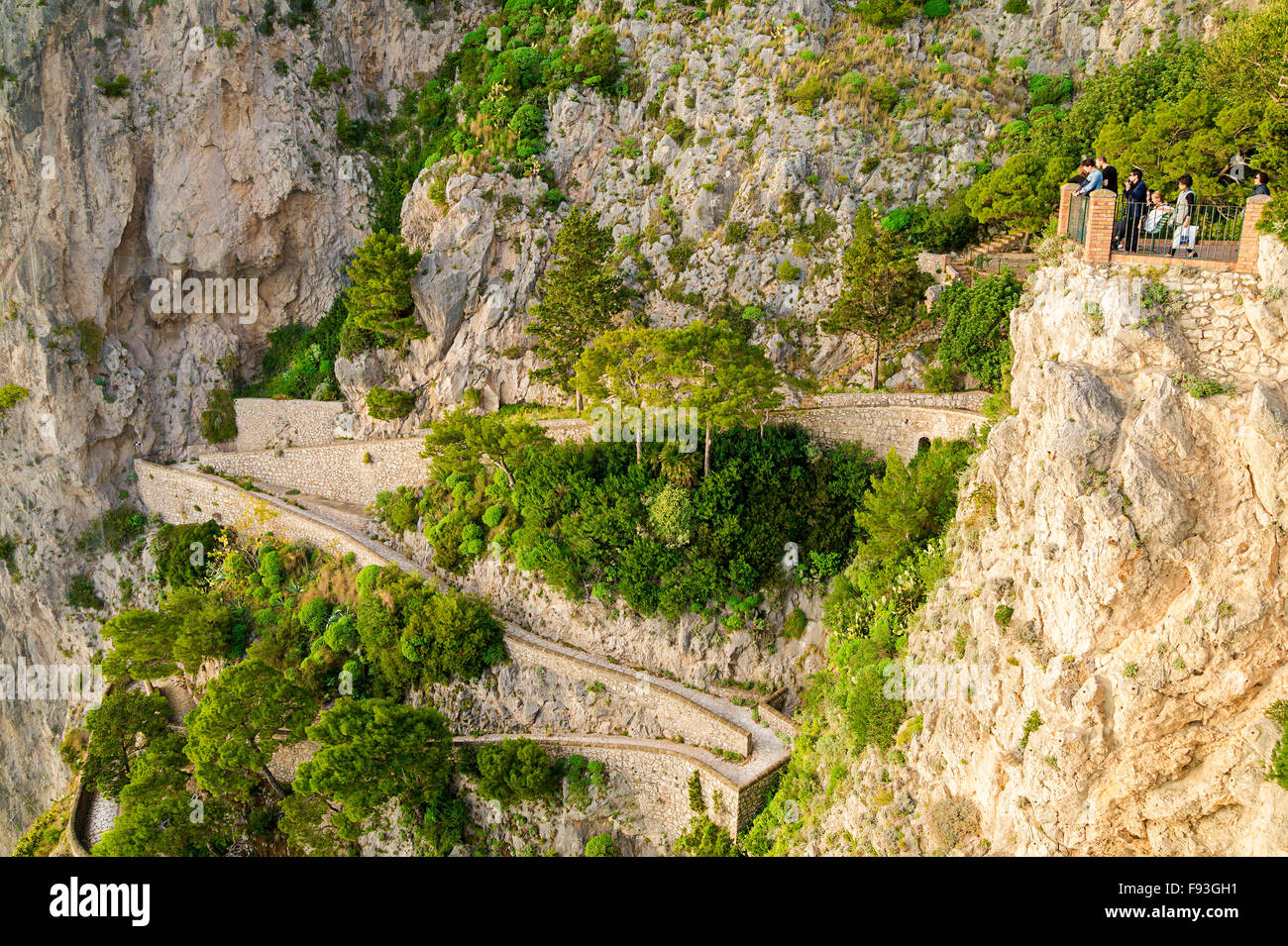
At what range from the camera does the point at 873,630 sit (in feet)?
64.9

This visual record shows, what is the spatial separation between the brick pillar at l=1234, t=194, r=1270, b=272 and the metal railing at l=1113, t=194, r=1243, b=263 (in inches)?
26.6

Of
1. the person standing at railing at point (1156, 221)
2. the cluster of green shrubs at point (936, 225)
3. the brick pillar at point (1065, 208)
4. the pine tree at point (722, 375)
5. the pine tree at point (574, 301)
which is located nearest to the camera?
the person standing at railing at point (1156, 221)

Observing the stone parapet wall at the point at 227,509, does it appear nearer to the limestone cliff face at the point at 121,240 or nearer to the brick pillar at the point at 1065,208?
the limestone cliff face at the point at 121,240

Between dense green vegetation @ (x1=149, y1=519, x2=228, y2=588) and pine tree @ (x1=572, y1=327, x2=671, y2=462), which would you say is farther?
dense green vegetation @ (x1=149, y1=519, x2=228, y2=588)

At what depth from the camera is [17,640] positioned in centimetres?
3591

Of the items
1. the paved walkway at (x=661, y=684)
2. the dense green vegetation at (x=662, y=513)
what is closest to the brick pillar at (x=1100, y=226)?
the dense green vegetation at (x=662, y=513)

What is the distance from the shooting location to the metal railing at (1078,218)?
49.0ft

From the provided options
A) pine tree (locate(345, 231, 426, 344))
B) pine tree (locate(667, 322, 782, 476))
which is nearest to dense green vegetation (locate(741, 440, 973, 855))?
pine tree (locate(667, 322, 782, 476))

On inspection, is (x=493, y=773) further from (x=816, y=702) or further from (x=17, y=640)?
(x=17, y=640)

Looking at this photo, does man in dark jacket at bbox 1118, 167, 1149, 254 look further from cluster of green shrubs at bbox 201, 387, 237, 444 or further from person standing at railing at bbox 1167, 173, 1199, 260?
cluster of green shrubs at bbox 201, 387, 237, 444

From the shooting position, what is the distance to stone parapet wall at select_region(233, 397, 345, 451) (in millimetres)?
33969

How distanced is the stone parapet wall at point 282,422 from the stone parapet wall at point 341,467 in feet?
4.48

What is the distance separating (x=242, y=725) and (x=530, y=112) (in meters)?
25.4

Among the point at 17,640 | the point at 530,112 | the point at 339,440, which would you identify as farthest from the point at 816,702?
the point at 17,640
